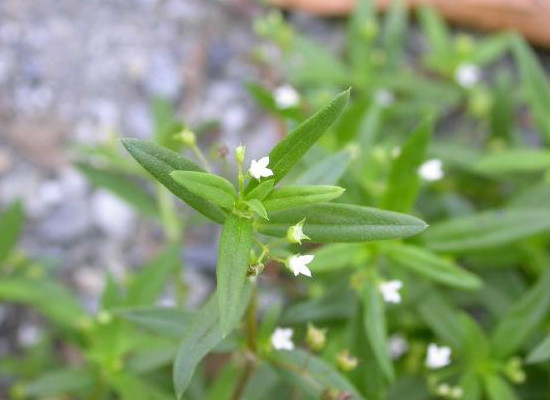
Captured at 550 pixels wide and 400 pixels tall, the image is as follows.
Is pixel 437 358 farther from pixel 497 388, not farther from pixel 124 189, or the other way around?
pixel 124 189

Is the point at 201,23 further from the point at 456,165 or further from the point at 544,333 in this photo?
the point at 544,333

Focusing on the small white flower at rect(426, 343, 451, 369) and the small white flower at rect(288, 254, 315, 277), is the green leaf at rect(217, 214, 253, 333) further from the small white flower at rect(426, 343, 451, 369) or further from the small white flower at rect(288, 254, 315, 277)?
the small white flower at rect(426, 343, 451, 369)

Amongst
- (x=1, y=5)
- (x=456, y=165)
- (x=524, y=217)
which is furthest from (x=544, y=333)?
(x=1, y=5)

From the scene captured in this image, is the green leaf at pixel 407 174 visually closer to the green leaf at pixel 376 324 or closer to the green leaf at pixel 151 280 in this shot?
the green leaf at pixel 376 324

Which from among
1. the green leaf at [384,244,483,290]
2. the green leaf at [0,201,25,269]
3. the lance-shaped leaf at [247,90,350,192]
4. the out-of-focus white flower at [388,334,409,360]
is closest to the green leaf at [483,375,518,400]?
the green leaf at [384,244,483,290]

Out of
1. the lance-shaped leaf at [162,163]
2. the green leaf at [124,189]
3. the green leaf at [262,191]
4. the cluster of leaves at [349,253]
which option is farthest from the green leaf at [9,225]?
the green leaf at [262,191]
